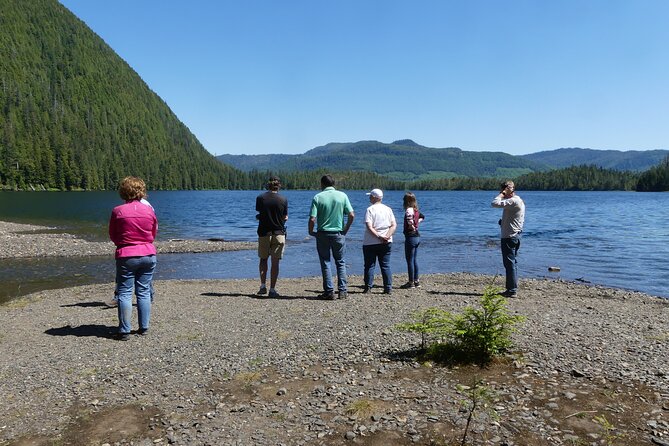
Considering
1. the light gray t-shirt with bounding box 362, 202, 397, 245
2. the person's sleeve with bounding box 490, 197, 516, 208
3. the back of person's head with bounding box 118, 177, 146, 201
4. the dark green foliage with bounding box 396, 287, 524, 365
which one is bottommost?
the dark green foliage with bounding box 396, 287, 524, 365

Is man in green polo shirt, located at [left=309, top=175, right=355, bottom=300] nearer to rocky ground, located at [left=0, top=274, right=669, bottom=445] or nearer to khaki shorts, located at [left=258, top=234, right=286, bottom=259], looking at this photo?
khaki shorts, located at [left=258, top=234, right=286, bottom=259]

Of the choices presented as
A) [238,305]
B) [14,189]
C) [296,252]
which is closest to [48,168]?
[14,189]

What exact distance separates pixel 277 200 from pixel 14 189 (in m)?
151

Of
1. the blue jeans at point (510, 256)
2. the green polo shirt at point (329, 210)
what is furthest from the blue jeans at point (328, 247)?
the blue jeans at point (510, 256)

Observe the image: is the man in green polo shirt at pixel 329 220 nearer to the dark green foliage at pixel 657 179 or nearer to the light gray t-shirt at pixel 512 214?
the light gray t-shirt at pixel 512 214

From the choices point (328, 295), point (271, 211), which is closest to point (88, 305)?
point (271, 211)

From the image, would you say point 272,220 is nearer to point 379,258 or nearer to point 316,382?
point 379,258

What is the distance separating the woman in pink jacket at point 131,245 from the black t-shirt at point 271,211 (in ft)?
12.3

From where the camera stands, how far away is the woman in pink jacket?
9141 millimetres

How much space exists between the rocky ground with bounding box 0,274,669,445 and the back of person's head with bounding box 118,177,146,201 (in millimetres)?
2755

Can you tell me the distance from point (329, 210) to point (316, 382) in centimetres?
615

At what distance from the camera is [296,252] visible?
30.0 meters

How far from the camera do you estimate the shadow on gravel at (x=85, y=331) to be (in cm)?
992

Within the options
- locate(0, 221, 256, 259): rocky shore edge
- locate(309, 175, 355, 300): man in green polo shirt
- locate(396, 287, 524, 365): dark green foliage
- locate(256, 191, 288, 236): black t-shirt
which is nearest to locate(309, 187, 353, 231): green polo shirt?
locate(309, 175, 355, 300): man in green polo shirt
